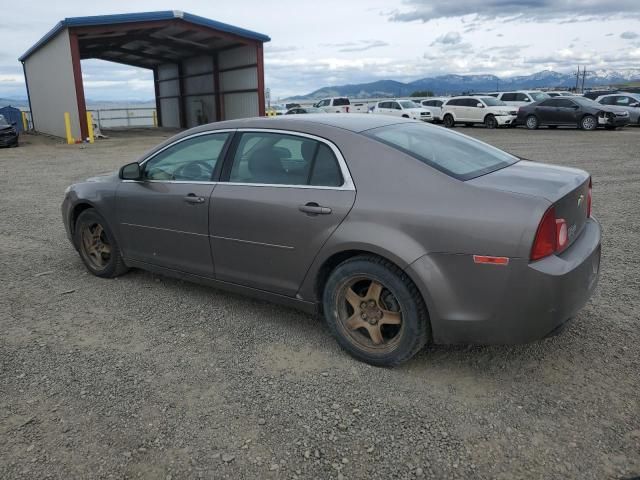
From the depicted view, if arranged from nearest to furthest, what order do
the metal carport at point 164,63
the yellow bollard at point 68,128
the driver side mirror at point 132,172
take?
the driver side mirror at point 132,172
the metal carport at point 164,63
the yellow bollard at point 68,128

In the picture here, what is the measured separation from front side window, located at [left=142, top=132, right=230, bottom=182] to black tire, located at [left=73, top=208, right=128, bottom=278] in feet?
2.67

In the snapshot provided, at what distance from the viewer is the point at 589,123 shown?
880 inches

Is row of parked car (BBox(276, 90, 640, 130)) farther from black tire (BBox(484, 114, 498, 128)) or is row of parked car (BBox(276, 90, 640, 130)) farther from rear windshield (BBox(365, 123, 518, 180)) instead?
rear windshield (BBox(365, 123, 518, 180))

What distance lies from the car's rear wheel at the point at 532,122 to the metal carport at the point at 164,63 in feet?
42.0

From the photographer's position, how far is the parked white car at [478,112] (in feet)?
83.1

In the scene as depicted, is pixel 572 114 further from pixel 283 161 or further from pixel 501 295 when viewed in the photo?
pixel 501 295

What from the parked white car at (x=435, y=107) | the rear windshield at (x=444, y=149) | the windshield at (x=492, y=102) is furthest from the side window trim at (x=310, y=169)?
the parked white car at (x=435, y=107)

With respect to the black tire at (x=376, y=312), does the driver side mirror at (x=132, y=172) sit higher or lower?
higher

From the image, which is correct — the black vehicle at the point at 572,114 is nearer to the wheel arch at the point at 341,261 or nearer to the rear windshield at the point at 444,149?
the rear windshield at the point at 444,149

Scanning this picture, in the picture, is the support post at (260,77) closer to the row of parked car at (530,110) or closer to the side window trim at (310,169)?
the row of parked car at (530,110)

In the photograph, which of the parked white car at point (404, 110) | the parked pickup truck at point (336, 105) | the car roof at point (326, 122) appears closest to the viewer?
the car roof at point (326, 122)

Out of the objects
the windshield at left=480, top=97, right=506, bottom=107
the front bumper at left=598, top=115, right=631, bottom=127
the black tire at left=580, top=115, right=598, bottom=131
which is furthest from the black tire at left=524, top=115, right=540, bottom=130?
the front bumper at left=598, top=115, right=631, bottom=127

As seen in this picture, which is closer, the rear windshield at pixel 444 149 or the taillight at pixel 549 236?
the taillight at pixel 549 236

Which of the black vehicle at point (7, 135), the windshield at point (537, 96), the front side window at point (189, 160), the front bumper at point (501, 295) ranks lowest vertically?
the black vehicle at point (7, 135)
